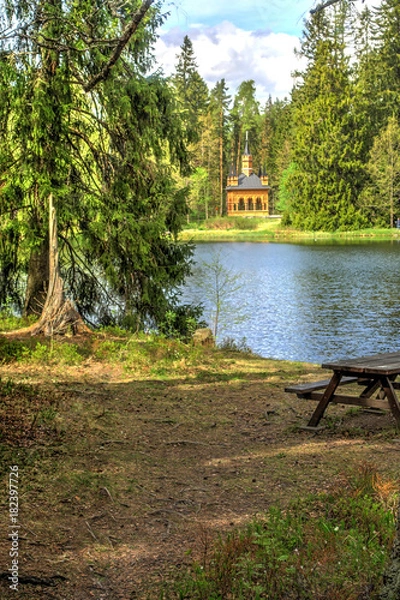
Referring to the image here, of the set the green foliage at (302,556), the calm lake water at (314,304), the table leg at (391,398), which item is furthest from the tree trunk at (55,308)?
the green foliage at (302,556)

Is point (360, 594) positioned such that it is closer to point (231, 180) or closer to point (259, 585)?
point (259, 585)

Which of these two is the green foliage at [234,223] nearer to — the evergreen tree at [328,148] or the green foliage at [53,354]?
the evergreen tree at [328,148]

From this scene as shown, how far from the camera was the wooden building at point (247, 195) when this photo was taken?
263 feet

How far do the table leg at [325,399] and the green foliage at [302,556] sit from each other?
2.03 meters

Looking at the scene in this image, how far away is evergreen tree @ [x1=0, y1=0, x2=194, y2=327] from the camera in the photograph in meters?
10.5

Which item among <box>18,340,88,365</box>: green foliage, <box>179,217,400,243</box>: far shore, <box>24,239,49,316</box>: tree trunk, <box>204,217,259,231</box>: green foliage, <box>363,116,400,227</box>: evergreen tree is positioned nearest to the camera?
<box>18,340,88,365</box>: green foliage

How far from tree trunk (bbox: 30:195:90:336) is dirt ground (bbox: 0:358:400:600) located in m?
2.20

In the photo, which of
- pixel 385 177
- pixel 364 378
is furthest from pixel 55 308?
pixel 385 177

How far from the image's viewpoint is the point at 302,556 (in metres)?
3.31

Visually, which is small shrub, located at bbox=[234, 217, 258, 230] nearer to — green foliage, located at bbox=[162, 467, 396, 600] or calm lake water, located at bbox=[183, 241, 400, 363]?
calm lake water, located at bbox=[183, 241, 400, 363]

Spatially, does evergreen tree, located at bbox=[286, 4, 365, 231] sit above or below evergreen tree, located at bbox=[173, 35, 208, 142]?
below

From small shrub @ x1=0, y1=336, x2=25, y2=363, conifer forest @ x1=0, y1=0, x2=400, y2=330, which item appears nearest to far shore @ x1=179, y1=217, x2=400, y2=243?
conifer forest @ x1=0, y1=0, x2=400, y2=330

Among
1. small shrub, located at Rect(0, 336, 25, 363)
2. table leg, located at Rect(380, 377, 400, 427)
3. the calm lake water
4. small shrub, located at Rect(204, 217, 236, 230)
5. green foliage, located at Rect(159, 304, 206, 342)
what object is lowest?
the calm lake water

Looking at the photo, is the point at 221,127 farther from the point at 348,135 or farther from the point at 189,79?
the point at 348,135
